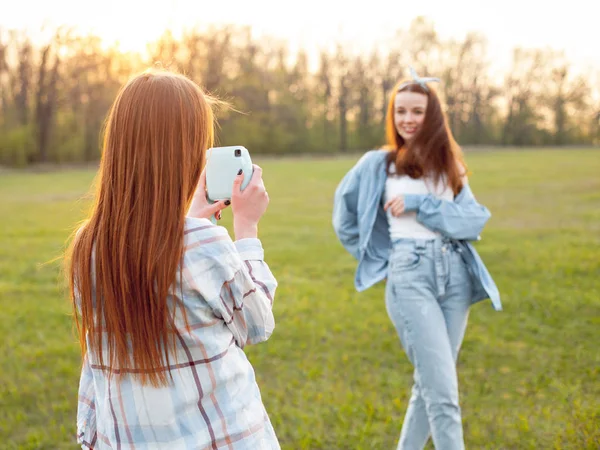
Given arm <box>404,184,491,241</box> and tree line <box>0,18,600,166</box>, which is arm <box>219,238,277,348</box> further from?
tree line <box>0,18,600,166</box>

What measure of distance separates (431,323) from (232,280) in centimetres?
196

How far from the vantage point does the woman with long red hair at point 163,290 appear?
1612 mm

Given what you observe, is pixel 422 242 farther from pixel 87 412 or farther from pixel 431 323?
pixel 87 412

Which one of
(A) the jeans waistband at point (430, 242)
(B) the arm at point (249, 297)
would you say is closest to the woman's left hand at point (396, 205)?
(A) the jeans waistband at point (430, 242)

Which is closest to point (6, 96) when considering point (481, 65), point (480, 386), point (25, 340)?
point (481, 65)

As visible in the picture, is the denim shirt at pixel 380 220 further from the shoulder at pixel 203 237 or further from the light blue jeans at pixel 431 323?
the shoulder at pixel 203 237

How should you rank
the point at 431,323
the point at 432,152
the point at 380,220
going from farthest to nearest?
1. the point at 380,220
2. the point at 432,152
3. the point at 431,323

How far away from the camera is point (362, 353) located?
20.3 feet

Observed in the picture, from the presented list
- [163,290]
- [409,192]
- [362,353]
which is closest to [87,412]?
[163,290]

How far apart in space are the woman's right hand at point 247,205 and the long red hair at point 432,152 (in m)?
2.01

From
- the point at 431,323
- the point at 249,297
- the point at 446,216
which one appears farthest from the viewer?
the point at 446,216

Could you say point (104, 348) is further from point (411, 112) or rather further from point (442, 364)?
point (411, 112)

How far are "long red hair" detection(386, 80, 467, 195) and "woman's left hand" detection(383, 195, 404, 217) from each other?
0.20 meters

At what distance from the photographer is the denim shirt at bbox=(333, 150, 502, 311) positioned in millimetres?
3521
